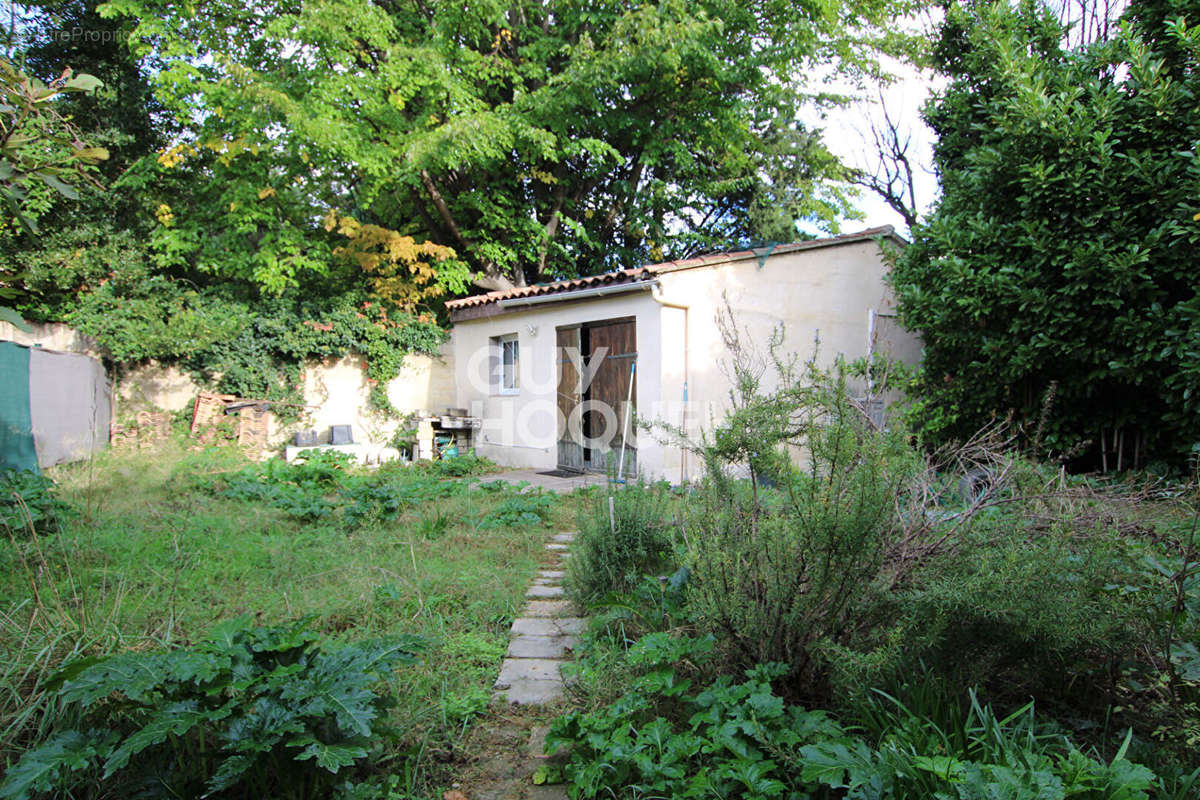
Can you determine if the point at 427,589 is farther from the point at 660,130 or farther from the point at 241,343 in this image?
the point at 660,130

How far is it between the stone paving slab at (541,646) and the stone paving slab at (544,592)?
603mm

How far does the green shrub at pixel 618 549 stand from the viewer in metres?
3.49

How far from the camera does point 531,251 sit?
492 inches

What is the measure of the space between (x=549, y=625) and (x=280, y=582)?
166 centimetres

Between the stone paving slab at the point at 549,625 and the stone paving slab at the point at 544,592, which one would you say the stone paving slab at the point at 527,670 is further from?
the stone paving slab at the point at 544,592

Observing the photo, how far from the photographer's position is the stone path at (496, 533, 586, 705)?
265 cm

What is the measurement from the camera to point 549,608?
3.60 metres

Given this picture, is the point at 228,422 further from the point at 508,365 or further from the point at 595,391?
the point at 595,391

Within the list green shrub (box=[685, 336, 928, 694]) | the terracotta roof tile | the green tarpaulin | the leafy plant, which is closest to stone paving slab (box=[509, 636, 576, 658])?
green shrub (box=[685, 336, 928, 694])

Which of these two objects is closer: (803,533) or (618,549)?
(803,533)

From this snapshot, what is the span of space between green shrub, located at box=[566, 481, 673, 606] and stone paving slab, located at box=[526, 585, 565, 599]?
13cm

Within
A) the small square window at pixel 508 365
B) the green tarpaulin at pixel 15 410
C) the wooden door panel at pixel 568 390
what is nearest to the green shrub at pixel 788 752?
the wooden door panel at pixel 568 390

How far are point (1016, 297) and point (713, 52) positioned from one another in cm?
833

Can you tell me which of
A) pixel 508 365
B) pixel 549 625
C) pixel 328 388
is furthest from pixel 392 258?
pixel 549 625
